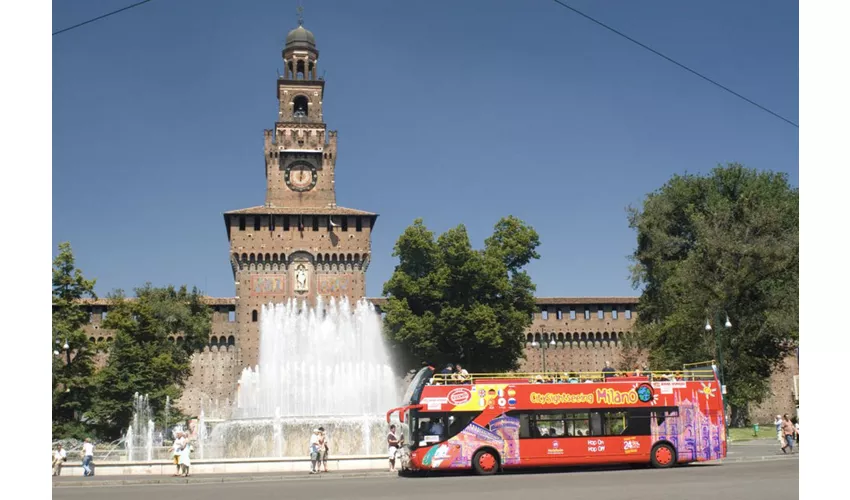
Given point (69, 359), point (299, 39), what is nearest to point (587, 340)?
point (299, 39)

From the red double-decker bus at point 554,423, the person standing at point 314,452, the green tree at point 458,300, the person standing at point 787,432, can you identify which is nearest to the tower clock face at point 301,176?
the green tree at point 458,300

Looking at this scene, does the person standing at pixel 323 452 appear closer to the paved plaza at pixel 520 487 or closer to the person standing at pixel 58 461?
the paved plaza at pixel 520 487

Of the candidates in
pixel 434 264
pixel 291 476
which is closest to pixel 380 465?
pixel 291 476

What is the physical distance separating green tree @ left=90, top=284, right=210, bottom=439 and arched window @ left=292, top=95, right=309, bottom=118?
Answer: 57.6 ft

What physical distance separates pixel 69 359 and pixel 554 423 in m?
29.3

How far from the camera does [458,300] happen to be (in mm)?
45562

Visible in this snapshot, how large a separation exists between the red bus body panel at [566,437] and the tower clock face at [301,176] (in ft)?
130

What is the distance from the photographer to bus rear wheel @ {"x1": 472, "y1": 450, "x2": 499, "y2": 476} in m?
19.0

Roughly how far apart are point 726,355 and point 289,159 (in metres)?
32.4

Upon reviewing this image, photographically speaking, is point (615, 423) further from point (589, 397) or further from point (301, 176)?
point (301, 176)

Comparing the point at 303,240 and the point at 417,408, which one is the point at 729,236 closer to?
the point at 417,408

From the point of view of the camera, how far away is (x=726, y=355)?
123ft

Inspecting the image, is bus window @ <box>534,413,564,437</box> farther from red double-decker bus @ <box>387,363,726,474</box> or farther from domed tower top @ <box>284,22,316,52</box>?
domed tower top @ <box>284,22,316,52</box>
